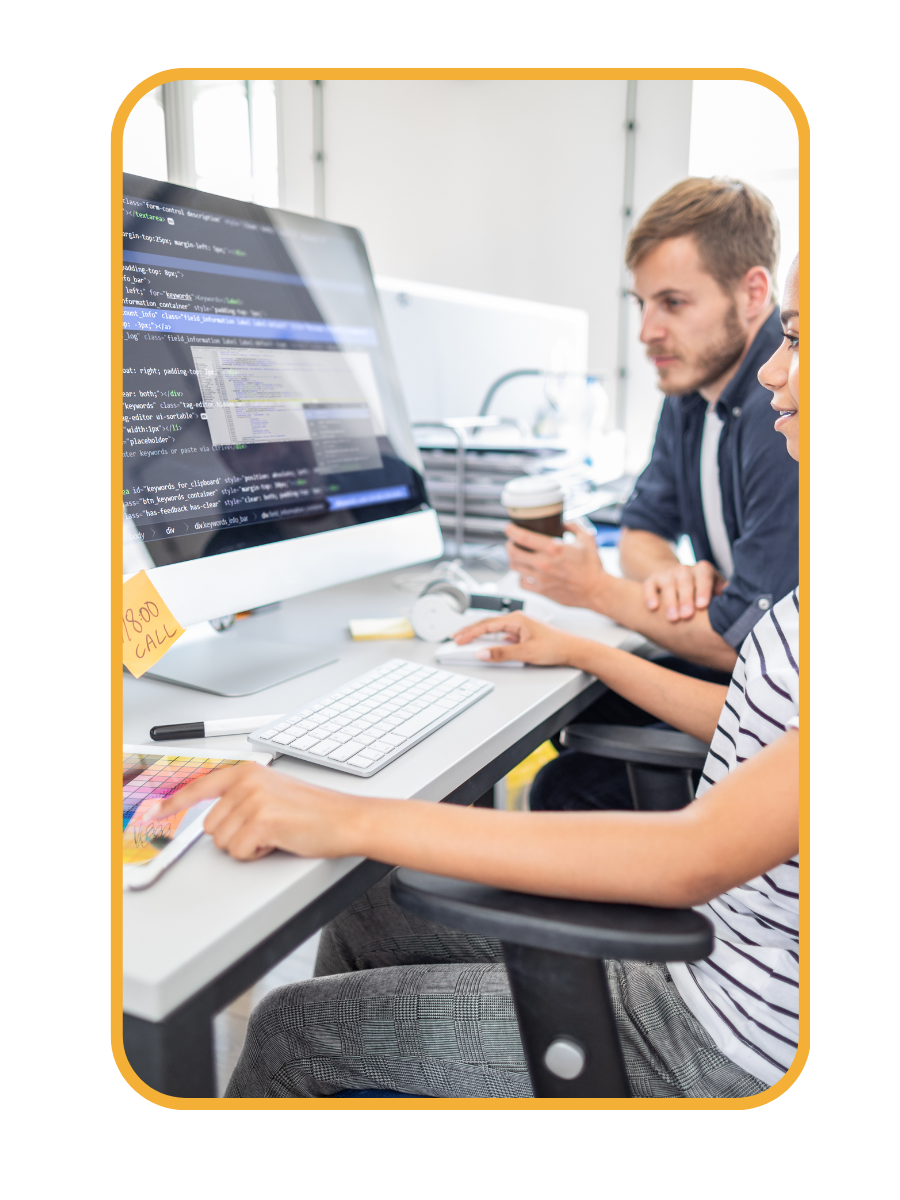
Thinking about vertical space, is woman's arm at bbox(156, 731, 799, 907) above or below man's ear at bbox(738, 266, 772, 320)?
below

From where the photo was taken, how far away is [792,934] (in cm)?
63

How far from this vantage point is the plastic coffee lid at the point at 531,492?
1138mm

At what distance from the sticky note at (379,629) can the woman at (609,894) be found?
37 centimetres

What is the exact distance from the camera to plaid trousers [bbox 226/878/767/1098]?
63cm

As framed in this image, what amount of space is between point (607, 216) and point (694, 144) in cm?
39

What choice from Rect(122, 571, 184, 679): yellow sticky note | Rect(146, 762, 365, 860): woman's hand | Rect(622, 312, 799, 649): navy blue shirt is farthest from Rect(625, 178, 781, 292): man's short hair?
Rect(146, 762, 365, 860): woman's hand

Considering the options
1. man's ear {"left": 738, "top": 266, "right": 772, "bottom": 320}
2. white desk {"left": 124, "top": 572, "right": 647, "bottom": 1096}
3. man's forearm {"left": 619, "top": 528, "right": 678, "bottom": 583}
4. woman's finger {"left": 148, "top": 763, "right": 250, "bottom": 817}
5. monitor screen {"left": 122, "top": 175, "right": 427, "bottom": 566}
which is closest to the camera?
white desk {"left": 124, "top": 572, "right": 647, "bottom": 1096}

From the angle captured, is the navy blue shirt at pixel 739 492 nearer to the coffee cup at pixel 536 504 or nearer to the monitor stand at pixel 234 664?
the coffee cup at pixel 536 504

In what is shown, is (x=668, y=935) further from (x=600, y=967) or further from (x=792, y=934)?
(x=792, y=934)

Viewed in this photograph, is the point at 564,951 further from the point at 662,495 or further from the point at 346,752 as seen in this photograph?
the point at 662,495

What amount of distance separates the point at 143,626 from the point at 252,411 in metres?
0.32

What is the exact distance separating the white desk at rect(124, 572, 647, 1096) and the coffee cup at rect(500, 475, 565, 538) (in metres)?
0.19

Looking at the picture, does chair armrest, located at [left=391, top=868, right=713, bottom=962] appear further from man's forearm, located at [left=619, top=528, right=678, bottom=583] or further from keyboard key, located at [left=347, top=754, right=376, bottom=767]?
man's forearm, located at [left=619, top=528, right=678, bottom=583]
